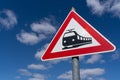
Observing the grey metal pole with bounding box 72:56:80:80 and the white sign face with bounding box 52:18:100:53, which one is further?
the white sign face with bounding box 52:18:100:53

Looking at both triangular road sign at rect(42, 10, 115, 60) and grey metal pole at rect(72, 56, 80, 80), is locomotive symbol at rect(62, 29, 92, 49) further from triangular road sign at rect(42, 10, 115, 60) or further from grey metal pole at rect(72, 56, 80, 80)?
grey metal pole at rect(72, 56, 80, 80)

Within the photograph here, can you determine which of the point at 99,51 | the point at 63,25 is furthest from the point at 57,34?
the point at 99,51

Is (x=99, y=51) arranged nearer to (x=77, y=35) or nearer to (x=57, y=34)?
(x=77, y=35)

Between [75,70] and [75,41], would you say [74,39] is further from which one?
[75,70]

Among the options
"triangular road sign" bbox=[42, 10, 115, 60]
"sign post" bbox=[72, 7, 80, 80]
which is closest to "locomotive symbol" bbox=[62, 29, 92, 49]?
"triangular road sign" bbox=[42, 10, 115, 60]

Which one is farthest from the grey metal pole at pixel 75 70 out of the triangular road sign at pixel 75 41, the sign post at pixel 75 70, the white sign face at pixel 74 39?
the white sign face at pixel 74 39

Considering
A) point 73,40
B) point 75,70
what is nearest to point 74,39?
point 73,40

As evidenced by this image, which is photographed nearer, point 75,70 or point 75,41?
point 75,70

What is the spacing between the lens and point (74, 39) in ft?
10.2

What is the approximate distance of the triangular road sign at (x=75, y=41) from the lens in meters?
2.95

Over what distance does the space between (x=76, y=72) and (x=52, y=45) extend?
35.7 inches

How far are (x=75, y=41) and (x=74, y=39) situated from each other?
42 mm

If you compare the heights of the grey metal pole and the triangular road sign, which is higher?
the triangular road sign

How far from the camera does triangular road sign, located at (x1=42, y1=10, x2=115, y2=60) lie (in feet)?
9.69
